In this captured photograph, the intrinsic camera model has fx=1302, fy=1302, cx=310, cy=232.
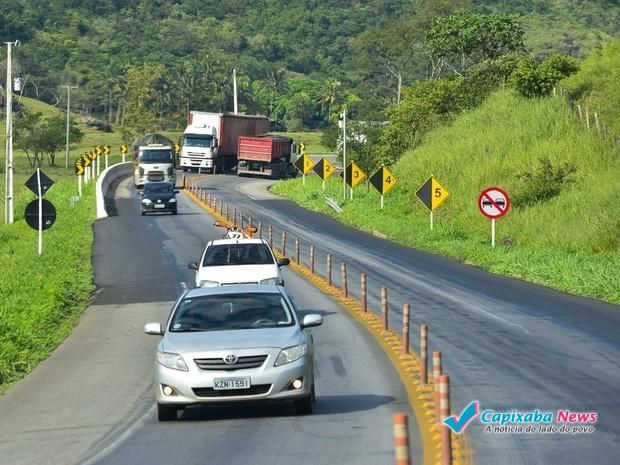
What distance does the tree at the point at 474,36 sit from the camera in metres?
88.8

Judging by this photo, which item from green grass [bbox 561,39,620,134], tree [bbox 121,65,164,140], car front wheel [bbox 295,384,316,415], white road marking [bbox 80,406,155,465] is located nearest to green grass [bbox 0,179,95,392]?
white road marking [bbox 80,406,155,465]

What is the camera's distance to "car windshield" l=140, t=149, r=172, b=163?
76.2m

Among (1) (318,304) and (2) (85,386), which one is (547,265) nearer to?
(1) (318,304)

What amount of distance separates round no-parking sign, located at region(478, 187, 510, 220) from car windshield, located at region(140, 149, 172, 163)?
1546 inches

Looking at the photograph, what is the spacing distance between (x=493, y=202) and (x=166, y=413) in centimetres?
2621

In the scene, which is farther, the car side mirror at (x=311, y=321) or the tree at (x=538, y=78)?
the tree at (x=538, y=78)

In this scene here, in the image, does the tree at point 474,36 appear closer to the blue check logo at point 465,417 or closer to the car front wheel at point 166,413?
the car front wheel at point 166,413

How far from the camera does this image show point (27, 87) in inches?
7313

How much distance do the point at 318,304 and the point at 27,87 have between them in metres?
164

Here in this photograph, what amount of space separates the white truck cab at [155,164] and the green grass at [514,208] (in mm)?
7470

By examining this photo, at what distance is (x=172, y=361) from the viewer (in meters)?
14.2

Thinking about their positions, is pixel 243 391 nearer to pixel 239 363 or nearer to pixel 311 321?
pixel 239 363

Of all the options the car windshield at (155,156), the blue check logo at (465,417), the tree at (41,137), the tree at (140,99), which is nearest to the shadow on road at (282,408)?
the blue check logo at (465,417)

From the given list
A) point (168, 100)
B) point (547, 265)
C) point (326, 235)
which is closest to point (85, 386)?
point (547, 265)
